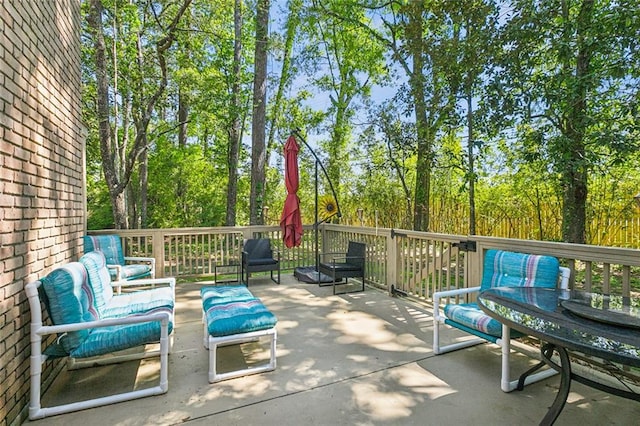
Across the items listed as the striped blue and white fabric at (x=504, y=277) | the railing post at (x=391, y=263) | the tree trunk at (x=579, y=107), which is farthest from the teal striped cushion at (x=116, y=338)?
the tree trunk at (x=579, y=107)

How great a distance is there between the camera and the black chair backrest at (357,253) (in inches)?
203

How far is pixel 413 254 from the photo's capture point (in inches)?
177

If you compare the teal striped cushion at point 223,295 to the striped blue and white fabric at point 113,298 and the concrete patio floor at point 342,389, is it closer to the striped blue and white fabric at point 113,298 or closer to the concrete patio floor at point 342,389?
the striped blue and white fabric at point 113,298

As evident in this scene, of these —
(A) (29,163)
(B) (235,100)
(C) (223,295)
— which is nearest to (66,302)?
(A) (29,163)

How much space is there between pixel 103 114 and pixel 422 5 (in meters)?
5.52

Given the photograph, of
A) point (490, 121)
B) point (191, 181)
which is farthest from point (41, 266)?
point (191, 181)

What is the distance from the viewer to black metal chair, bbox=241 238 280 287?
5.48 metres

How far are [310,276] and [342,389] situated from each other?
11.3ft

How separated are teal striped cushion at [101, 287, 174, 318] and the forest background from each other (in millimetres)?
3068

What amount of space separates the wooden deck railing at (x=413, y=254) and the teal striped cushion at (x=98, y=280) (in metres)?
2.36

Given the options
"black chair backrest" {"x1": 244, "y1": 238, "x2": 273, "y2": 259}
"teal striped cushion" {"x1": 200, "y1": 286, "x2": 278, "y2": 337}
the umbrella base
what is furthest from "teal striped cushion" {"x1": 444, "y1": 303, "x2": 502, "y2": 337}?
"black chair backrest" {"x1": 244, "y1": 238, "x2": 273, "y2": 259}

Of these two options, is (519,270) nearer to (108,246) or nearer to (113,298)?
(113,298)

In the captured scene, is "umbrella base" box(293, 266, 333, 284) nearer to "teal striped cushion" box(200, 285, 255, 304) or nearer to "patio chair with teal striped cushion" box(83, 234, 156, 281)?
"teal striped cushion" box(200, 285, 255, 304)

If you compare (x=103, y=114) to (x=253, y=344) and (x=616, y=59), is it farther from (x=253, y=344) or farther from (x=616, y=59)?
(x=616, y=59)
